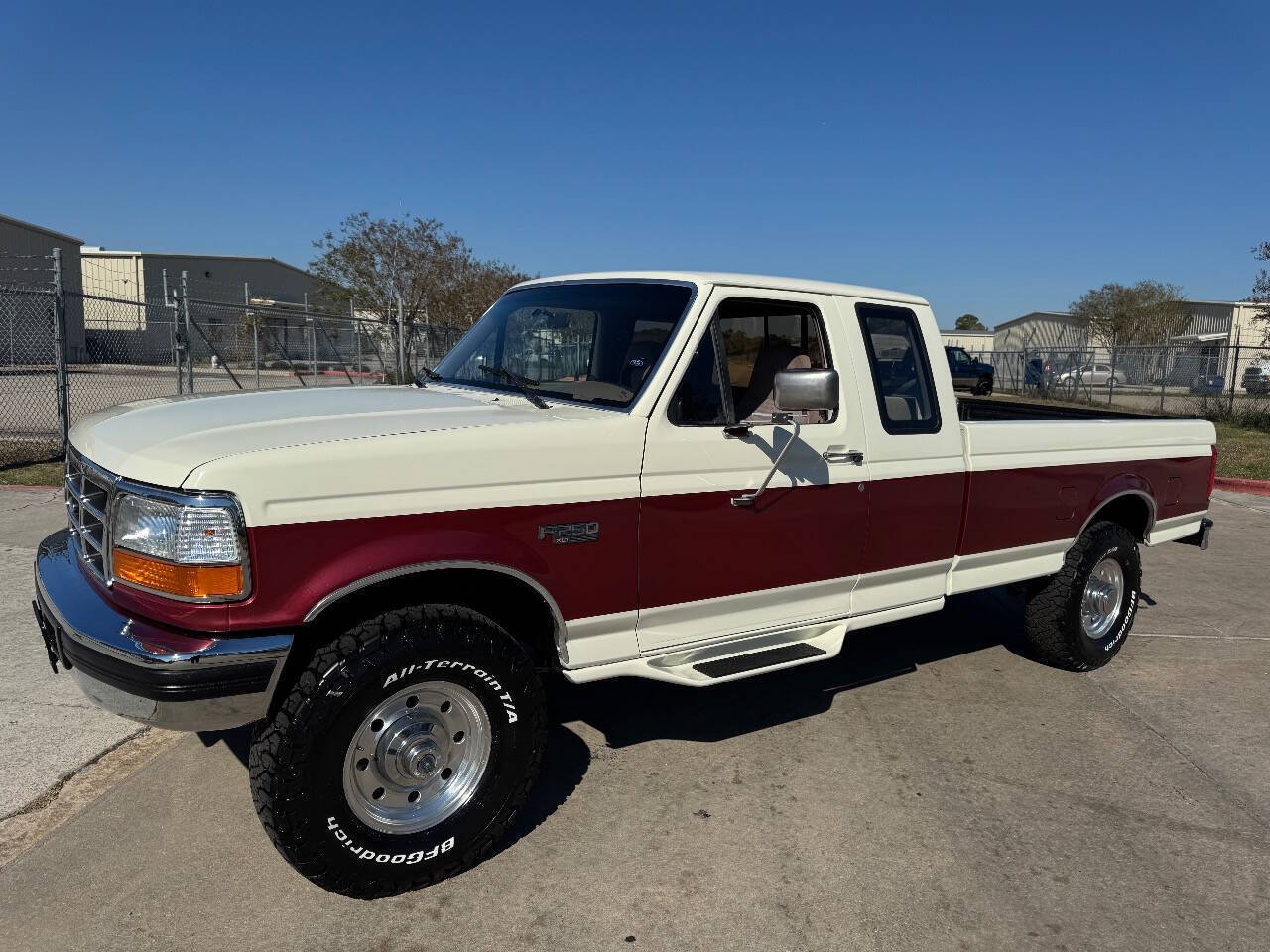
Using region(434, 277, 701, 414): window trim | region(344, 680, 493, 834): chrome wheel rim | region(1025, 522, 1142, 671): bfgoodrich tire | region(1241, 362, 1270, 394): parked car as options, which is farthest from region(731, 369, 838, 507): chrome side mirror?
region(1241, 362, 1270, 394): parked car

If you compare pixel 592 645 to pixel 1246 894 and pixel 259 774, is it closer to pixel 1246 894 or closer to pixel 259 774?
pixel 259 774

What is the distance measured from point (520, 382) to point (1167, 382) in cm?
2944

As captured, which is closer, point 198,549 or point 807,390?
point 198,549

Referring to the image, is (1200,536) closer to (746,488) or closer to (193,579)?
(746,488)

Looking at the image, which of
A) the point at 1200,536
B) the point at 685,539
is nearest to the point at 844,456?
the point at 685,539

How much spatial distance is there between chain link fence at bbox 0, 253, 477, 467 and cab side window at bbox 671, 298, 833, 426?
227 centimetres

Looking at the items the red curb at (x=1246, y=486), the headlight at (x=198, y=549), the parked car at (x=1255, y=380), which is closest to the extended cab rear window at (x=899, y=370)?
the headlight at (x=198, y=549)

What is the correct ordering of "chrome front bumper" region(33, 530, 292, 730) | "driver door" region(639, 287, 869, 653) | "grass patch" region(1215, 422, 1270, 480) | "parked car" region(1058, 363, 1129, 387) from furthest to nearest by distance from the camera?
"parked car" region(1058, 363, 1129, 387)
"grass patch" region(1215, 422, 1270, 480)
"driver door" region(639, 287, 869, 653)
"chrome front bumper" region(33, 530, 292, 730)

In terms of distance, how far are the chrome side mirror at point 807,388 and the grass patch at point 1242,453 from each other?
9611mm

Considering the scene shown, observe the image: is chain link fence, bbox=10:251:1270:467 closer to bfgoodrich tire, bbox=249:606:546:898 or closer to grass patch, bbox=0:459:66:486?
grass patch, bbox=0:459:66:486

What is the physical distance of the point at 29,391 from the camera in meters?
20.7

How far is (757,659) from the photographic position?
12.4 feet

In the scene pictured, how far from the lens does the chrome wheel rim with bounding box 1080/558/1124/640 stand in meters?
5.35

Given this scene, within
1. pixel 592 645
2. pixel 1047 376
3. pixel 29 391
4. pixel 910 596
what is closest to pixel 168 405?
pixel 592 645
